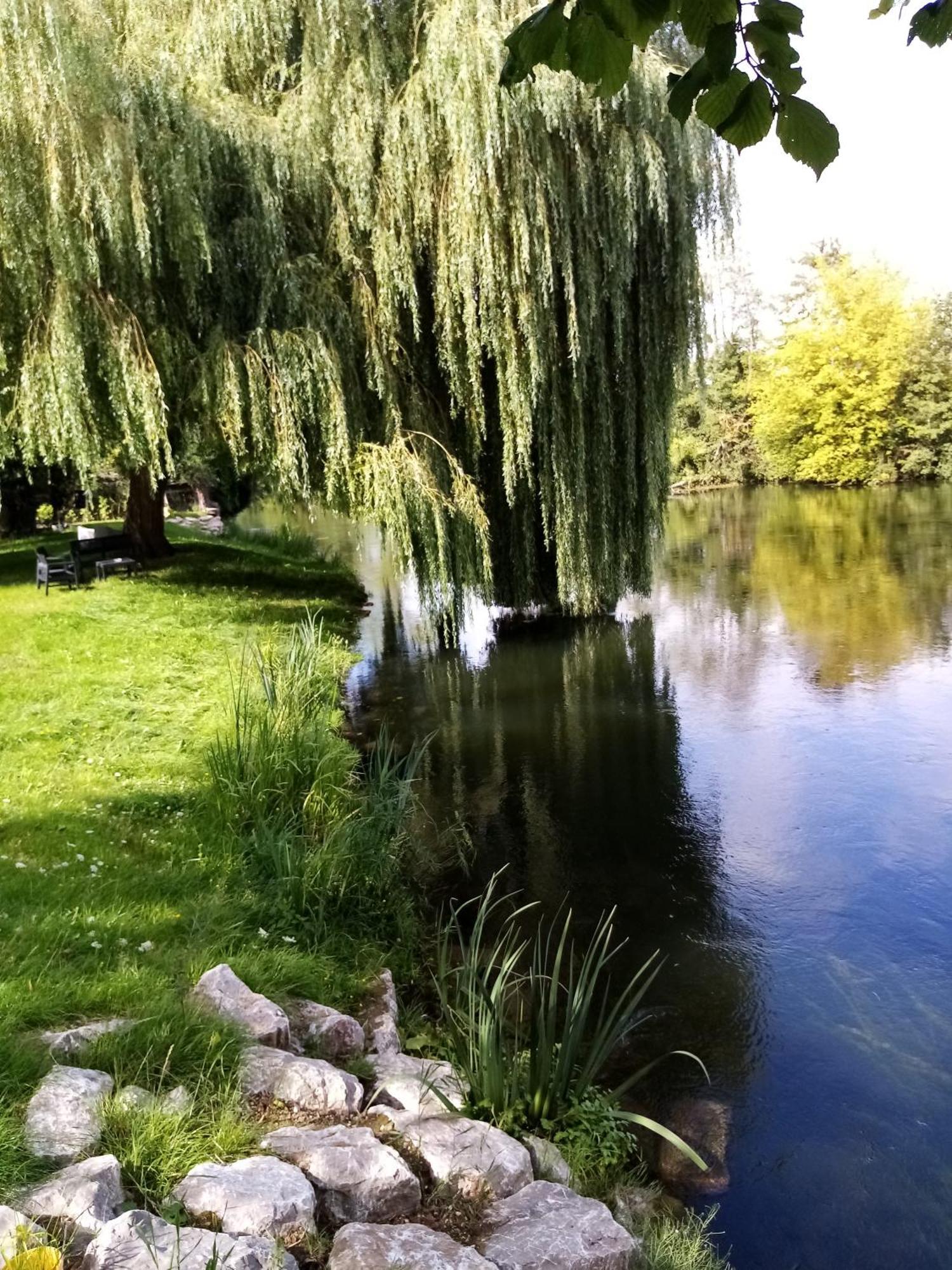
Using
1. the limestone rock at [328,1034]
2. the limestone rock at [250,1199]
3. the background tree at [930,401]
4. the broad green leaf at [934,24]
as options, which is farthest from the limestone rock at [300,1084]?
the background tree at [930,401]

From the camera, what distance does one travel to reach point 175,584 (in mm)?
13352

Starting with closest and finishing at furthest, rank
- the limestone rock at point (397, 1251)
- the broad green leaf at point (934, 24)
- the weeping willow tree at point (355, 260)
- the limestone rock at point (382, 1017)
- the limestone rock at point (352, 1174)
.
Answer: the broad green leaf at point (934, 24), the limestone rock at point (397, 1251), the limestone rock at point (352, 1174), the limestone rock at point (382, 1017), the weeping willow tree at point (355, 260)

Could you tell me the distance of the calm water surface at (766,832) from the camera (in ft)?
12.9

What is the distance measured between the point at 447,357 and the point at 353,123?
260 cm

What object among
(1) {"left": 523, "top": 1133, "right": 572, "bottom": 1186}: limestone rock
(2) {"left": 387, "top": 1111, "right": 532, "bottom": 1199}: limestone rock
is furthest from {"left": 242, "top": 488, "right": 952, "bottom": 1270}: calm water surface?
(2) {"left": 387, "top": 1111, "right": 532, "bottom": 1199}: limestone rock

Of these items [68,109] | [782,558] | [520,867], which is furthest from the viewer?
[782,558]

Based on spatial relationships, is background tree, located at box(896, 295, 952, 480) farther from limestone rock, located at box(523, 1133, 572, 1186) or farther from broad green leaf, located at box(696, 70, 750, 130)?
broad green leaf, located at box(696, 70, 750, 130)

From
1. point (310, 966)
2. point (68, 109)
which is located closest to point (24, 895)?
point (310, 966)

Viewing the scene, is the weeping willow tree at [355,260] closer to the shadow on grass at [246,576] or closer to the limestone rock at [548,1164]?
the shadow on grass at [246,576]

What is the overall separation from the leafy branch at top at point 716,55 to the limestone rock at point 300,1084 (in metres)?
3.12

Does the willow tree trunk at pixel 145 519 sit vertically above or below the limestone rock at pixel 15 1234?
above

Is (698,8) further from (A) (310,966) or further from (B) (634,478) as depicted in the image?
(B) (634,478)

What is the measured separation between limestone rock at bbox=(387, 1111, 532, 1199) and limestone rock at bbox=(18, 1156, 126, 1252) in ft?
3.25

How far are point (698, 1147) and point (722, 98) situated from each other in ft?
12.2
